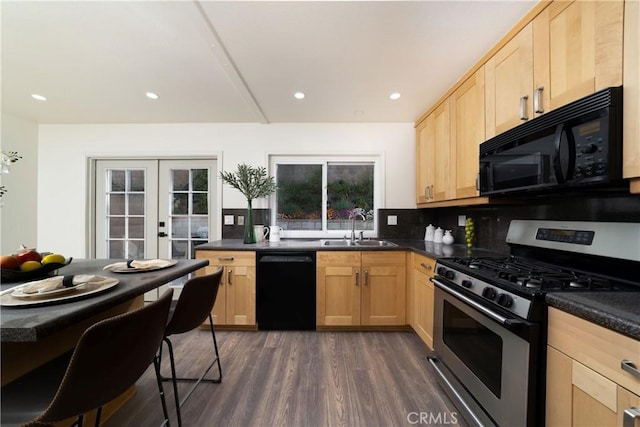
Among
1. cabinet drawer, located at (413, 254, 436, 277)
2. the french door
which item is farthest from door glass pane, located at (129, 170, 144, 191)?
cabinet drawer, located at (413, 254, 436, 277)

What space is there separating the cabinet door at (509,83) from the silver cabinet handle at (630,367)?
4.03 feet

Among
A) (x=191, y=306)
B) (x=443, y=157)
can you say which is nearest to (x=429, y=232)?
(x=443, y=157)

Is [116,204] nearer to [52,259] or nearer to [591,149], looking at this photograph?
[52,259]

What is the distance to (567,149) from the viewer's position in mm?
1129

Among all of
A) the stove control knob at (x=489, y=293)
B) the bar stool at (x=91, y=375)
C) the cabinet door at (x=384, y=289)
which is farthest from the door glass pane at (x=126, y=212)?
the stove control knob at (x=489, y=293)

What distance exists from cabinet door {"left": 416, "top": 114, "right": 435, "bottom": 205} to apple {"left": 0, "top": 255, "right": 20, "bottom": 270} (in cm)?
300

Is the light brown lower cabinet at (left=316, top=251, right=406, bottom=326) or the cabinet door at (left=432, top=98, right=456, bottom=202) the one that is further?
the light brown lower cabinet at (left=316, top=251, right=406, bottom=326)

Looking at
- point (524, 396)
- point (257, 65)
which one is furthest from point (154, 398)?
point (257, 65)

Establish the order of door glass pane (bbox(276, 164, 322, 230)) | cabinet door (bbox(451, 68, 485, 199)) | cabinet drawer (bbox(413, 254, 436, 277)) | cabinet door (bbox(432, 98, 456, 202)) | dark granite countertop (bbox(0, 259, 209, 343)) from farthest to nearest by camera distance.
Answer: door glass pane (bbox(276, 164, 322, 230))
cabinet door (bbox(432, 98, 456, 202))
cabinet drawer (bbox(413, 254, 436, 277))
cabinet door (bbox(451, 68, 485, 199))
dark granite countertop (bbox(0, 259, 209, 343))

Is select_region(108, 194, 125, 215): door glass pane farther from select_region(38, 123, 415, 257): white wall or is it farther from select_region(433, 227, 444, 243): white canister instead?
select_region(433, 227, 444, 243): white canister

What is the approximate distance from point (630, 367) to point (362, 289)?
1.87 metres

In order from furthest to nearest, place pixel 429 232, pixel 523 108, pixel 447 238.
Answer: pixel 429 232
pixel 447 238
pixel 523 108

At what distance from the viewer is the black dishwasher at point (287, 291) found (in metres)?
2.50

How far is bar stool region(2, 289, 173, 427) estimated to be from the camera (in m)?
0.74
